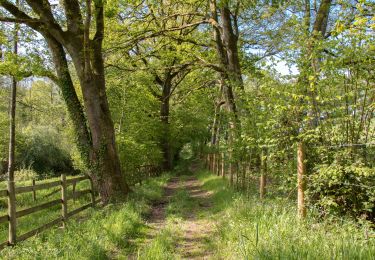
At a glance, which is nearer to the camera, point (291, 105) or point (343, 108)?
point (343, 108)

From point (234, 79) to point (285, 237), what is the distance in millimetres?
7263

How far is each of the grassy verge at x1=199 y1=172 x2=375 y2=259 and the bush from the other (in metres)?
0.34

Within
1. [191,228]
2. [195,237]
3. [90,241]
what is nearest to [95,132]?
[191,228]

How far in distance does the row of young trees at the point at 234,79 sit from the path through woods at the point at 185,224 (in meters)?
1.77

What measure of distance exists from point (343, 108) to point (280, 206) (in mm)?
2176

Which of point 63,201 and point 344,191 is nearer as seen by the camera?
point 344,191

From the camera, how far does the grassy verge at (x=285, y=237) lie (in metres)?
3.89

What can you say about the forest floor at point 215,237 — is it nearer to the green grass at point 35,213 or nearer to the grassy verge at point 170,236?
the grassy verge at point 170,236

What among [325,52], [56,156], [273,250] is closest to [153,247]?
[273,250]

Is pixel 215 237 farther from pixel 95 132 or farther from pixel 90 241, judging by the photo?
pixel 95 132

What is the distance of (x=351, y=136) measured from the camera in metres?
5.81

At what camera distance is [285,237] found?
15.6 ft

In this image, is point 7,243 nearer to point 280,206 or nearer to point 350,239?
point 280,206

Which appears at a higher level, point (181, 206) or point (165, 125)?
point (165, 125)
